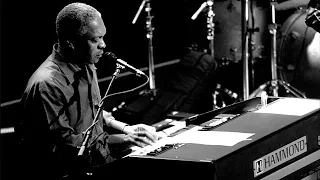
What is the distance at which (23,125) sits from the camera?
164 inches

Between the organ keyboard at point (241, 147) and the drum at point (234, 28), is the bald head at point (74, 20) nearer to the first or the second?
the organ keyboard at point (241, 147)

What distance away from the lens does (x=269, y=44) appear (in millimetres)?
8656

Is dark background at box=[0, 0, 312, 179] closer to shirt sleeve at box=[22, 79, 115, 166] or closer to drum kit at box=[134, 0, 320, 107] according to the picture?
drum kit at box=[134, 0, 320, 107]

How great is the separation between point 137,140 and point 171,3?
5.53 meters

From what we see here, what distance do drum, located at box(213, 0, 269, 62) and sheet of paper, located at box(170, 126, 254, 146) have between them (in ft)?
14.6

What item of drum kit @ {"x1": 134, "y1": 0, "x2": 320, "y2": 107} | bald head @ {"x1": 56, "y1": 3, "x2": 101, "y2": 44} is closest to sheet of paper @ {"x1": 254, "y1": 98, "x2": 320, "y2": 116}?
bald head @ {"x1": 56, "y1": 3, "x2": 101, "y2": 44}

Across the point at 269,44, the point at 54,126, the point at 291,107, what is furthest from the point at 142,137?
the point at 269,44

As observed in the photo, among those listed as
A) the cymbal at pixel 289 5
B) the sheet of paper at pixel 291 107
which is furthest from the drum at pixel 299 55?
the sheet of paper at pixel 291 107

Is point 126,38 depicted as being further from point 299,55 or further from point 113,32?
point 299,55

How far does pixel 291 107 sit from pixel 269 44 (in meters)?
4.14

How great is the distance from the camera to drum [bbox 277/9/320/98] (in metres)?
7.98

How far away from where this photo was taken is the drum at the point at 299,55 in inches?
314

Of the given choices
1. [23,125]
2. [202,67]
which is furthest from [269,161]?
[202,67]

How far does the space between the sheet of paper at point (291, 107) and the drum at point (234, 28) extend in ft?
12.4
